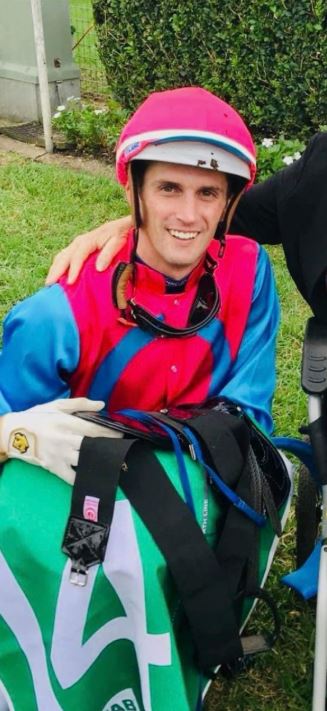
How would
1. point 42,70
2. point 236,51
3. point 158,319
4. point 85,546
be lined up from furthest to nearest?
1. point 42,70
2. point 236,51
3. point 158,319
4. point 85,546

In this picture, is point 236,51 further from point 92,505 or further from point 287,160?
point 92,505

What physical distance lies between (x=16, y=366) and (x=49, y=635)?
65cm

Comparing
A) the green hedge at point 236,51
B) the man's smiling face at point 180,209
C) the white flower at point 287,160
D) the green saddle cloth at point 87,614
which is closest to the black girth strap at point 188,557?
the green saddle cloth at point 87,614

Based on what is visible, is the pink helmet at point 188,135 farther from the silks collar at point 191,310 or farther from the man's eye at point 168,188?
the silks collar at point 191,310

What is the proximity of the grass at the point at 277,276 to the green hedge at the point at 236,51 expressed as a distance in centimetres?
127

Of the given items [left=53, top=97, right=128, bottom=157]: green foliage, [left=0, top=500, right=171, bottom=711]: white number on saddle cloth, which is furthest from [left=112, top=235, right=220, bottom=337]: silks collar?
[left=53, top=97, right=128, bottom=157]: green foliage

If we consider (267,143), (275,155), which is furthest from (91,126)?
(275,155)

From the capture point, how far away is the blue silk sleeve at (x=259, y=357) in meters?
2.25

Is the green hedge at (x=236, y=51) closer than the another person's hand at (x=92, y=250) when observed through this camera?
No

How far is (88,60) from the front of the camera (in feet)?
30.2

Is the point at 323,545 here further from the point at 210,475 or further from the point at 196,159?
the point at 196,159

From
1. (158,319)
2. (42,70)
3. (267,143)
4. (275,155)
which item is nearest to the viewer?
(158,319)

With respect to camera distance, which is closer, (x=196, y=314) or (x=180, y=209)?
(x=180, y=209)

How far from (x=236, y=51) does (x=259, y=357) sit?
441cm
